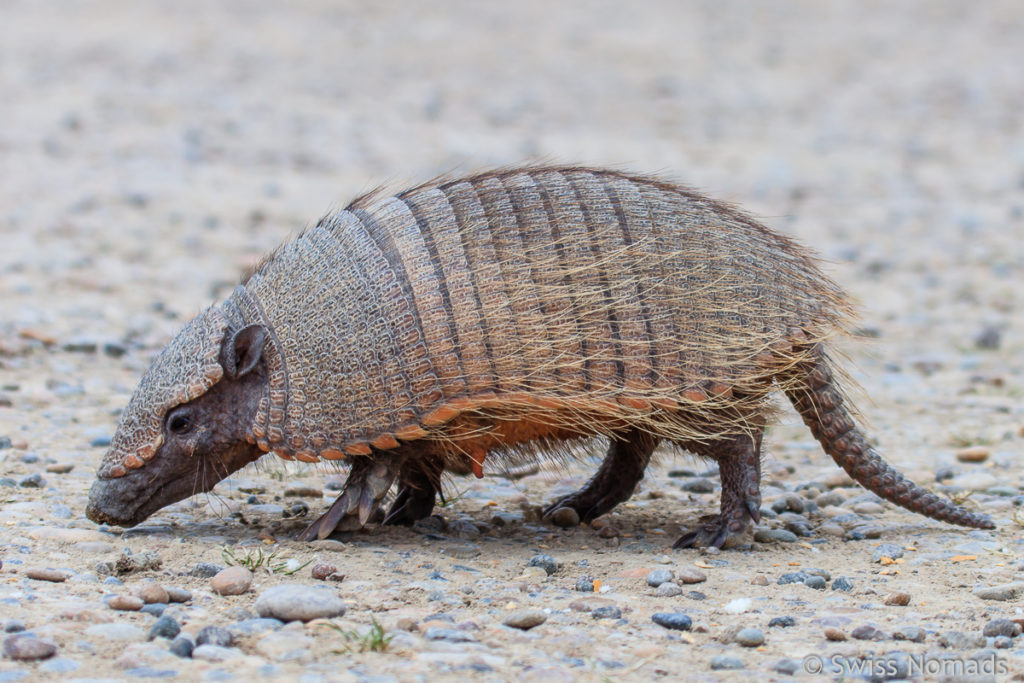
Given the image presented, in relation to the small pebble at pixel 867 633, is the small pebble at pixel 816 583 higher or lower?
higher

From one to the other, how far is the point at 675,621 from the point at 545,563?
96 centimetres

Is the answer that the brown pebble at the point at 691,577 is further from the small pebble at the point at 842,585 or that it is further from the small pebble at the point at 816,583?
the small pebble at the point at 842,585

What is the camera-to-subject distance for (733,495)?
19.7 ft

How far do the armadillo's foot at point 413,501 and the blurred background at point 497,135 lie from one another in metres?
2.04

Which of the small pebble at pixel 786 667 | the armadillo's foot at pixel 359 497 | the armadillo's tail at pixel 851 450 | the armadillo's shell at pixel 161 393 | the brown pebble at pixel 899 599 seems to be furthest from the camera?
the armadillo's tail at pixel 851 450

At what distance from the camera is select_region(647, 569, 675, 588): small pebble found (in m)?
5.21

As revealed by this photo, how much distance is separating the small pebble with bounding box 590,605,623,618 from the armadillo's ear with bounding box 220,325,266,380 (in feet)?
6.34

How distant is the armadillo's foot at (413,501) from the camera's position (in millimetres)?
6152

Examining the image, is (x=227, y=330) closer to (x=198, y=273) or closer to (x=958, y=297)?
(x=198, y=273)

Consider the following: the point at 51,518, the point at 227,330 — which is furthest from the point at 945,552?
the point at 51,518

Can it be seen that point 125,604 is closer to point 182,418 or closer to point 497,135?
point 182,418

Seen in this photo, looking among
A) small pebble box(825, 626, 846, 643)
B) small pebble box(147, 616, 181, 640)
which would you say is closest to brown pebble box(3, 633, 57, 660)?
small pebble box(147, 616, 181, 640)

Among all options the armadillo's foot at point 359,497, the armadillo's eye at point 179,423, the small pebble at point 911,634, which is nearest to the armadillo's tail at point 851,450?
the small pebble at point 911,634

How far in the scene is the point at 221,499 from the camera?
653 cm
